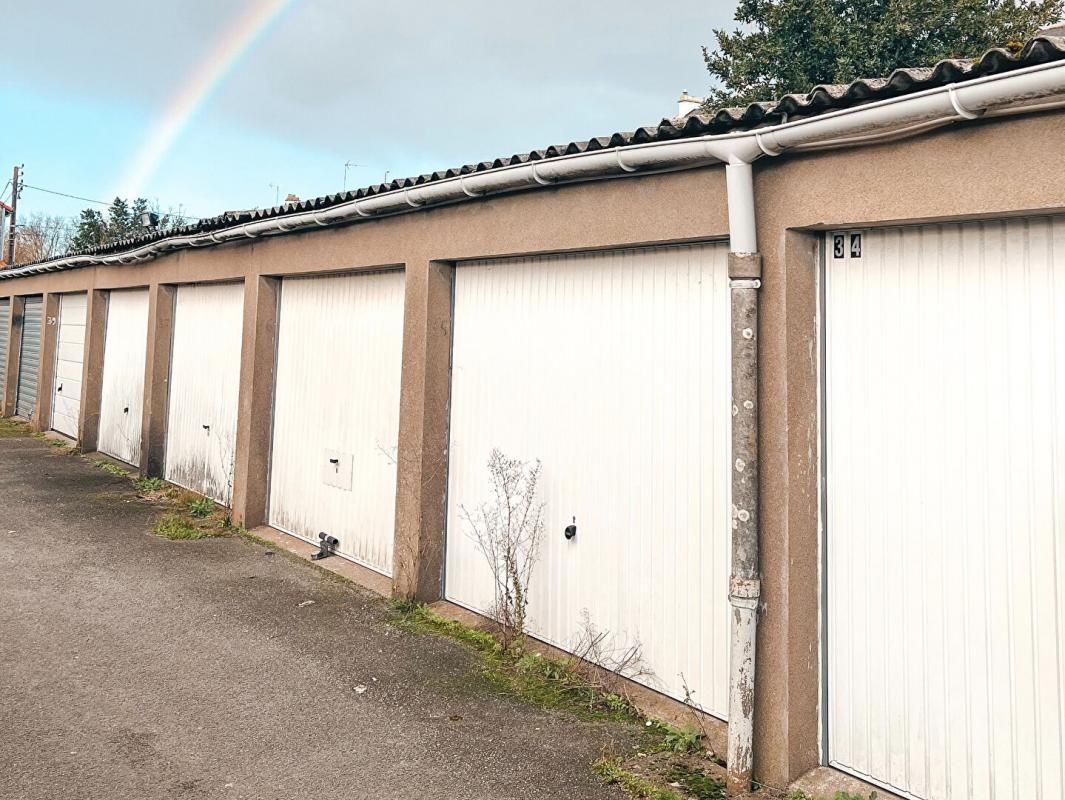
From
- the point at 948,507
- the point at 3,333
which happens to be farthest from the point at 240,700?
the point at 3,333

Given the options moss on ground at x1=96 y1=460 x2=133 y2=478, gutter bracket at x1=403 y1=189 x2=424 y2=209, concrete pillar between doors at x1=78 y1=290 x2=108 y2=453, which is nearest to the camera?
gutter bracket at x1=403 y1=189 x2=424 y2=209

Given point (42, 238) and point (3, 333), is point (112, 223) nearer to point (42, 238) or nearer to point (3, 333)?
point (42, 238)

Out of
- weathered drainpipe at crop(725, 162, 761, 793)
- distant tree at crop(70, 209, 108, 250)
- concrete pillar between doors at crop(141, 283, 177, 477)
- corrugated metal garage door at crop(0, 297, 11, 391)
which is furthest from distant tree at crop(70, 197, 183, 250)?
weathered drainpipe at crop(725, 162, 761, 793)

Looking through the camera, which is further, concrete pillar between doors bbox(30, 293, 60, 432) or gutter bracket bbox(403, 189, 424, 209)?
concrete pillar between doors bbox(30, 293, 60, 432)

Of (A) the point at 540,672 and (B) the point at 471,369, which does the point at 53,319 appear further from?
(A) the point at 540,672

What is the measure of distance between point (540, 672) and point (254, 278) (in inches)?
222

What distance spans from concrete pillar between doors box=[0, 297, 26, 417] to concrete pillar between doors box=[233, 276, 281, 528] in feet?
39.8

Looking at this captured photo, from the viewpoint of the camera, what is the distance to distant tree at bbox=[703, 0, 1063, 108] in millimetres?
21984

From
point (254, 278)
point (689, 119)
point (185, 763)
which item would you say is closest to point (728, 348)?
point (689, 119)

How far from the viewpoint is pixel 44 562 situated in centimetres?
709

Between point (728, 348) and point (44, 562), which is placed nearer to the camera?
point (728, 348)

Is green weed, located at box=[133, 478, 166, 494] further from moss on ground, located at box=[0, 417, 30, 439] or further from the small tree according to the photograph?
the small tree

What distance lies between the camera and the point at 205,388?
10.1 meters

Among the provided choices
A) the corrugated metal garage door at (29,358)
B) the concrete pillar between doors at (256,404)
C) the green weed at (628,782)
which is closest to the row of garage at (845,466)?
the green weed at (628,782)
